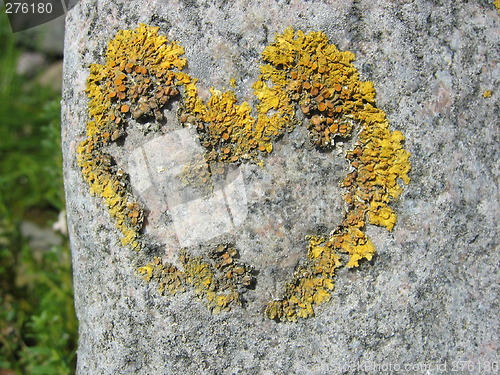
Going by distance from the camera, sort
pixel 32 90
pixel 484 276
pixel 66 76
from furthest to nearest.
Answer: pixel 32 90, pixel 66 76, pixel 484 276

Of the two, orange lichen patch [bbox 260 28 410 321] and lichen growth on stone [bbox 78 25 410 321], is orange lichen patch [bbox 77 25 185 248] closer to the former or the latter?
lichen growth on stone [bbox 78 25 410 321]

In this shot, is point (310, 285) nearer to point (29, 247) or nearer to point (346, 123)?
point (346, 123)

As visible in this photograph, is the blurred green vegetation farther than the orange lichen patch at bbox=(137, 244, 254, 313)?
Yes

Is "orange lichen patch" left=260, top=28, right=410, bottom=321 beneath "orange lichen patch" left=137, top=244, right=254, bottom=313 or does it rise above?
above

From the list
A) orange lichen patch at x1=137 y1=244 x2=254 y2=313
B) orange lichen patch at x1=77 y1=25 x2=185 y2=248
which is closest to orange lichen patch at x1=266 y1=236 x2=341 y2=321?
orange lichen patch at x1=137 y1=244 x2=254 y2=313

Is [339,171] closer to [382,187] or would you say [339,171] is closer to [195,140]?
[382,187]

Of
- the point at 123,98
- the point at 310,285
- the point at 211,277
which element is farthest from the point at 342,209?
the point at 123,98

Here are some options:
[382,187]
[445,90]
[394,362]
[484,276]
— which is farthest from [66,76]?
[484,276]
